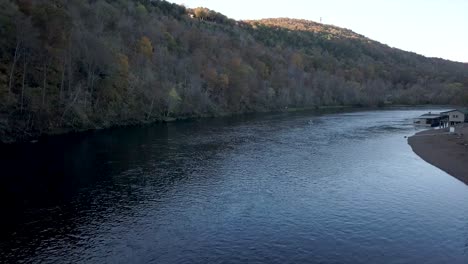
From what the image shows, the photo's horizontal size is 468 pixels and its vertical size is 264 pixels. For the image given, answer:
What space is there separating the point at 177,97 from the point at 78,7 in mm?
28211

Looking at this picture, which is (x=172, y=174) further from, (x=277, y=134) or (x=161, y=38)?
(x=161, y=38)

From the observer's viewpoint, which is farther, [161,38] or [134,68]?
[161,38]

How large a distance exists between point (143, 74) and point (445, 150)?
198 feet

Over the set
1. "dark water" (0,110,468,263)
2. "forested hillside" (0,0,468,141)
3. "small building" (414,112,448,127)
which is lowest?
"dark water" (0,110,468,263)

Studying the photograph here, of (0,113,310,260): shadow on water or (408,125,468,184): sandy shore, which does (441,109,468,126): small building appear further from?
(0,113,310,260): shadow on water

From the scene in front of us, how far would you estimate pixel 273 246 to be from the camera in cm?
2117

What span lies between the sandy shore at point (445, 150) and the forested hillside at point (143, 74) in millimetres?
42194

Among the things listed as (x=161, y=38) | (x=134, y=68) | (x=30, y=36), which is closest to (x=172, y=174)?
(x=30, y=36)

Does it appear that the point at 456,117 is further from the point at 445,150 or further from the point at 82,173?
the point at 82,173

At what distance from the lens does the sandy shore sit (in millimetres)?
40309

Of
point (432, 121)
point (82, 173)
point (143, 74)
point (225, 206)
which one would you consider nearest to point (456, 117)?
point (432, 121)

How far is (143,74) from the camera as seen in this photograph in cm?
8506

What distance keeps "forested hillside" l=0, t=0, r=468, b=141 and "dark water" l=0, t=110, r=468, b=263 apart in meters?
11.6

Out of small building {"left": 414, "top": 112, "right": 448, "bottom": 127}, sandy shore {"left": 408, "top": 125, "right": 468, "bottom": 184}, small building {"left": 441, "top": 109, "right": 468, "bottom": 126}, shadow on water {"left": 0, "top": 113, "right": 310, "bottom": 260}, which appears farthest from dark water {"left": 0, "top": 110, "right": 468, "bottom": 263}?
small building {"left": 414, "top": 112, "right": 448, "bottom": 127}
